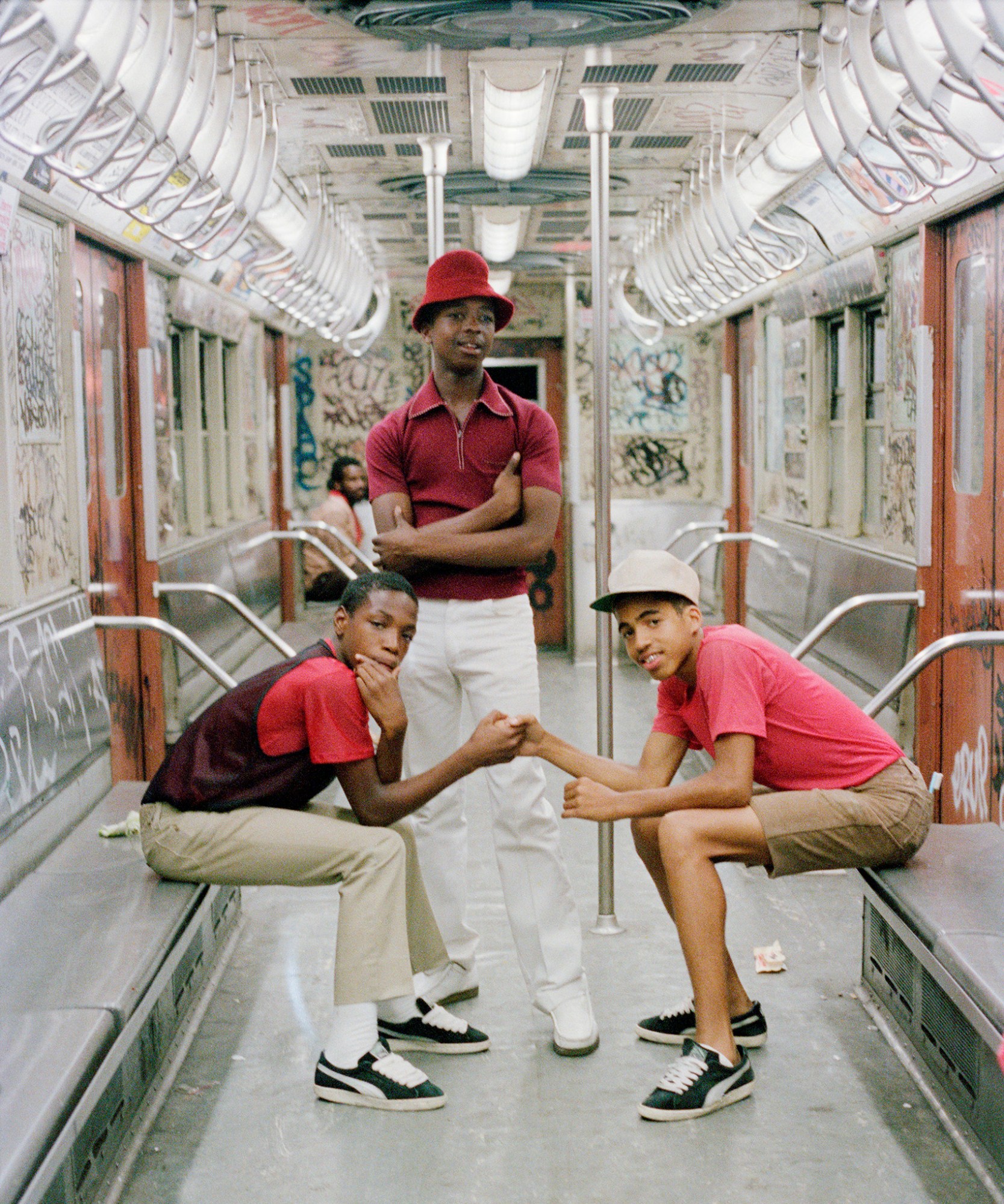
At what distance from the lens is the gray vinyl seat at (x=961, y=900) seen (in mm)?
2641

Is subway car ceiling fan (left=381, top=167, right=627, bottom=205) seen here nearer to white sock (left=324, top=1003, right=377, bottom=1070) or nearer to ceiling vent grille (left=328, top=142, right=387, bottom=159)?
ceiling vent grille (left=328, top=142, right=387, bottom=159)

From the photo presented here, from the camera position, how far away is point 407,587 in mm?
3076

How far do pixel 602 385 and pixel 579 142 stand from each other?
2176 mm

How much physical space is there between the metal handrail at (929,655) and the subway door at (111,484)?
2543 millimetres

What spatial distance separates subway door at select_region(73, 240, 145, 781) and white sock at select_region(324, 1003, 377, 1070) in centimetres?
219

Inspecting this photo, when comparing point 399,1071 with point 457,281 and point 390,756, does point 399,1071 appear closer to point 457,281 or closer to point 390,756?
point 390,756

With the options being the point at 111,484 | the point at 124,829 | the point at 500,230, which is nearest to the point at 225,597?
the point at 111,484

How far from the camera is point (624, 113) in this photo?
511cm

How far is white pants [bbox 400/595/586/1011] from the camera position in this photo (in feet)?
10.8

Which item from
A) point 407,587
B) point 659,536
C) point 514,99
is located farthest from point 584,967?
point 659,536

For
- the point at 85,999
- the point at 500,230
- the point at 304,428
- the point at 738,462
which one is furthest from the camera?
the point at 304,428

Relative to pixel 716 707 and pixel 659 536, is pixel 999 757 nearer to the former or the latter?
pixel 716 707

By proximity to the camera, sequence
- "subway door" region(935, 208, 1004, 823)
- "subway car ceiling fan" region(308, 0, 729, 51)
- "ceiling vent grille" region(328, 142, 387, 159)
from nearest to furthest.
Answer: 1. "subway car ceiling fan" region(308, 0, 729, 51)
2. "subway door" region(935, 208, 1004, 823)
3. "ceiling vent grille" region(328, 142, 387, 159)

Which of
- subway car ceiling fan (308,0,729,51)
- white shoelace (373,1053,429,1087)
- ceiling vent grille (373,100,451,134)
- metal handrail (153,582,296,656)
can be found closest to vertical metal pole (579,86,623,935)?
subway car ceiling fan (308,0,729,51)
